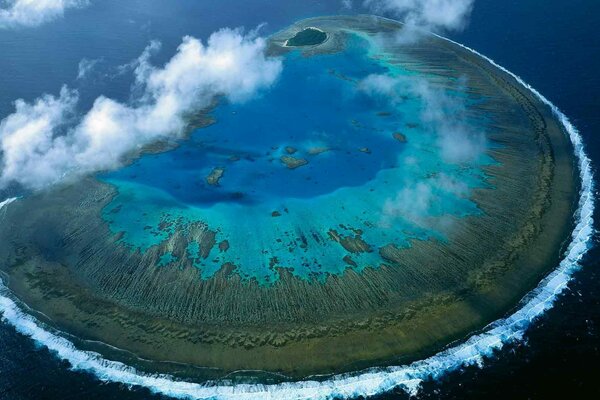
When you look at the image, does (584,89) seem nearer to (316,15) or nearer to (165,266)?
(316,15)

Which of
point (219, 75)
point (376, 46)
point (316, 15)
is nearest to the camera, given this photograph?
point (219, 75)

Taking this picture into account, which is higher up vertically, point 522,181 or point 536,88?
point 536,88

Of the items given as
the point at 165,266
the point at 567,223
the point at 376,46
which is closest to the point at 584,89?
the point at 567,223

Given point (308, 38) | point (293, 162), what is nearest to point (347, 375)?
point (293, 162)

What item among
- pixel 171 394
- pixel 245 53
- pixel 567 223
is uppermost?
pixel 245 53

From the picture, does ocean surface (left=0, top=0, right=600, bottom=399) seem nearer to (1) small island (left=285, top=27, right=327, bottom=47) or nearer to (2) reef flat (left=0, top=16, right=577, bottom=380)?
(2) reef flat (left=0, top=16, right=577, bottom=380)

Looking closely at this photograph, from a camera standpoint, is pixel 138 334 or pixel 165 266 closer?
pixel 138 334
